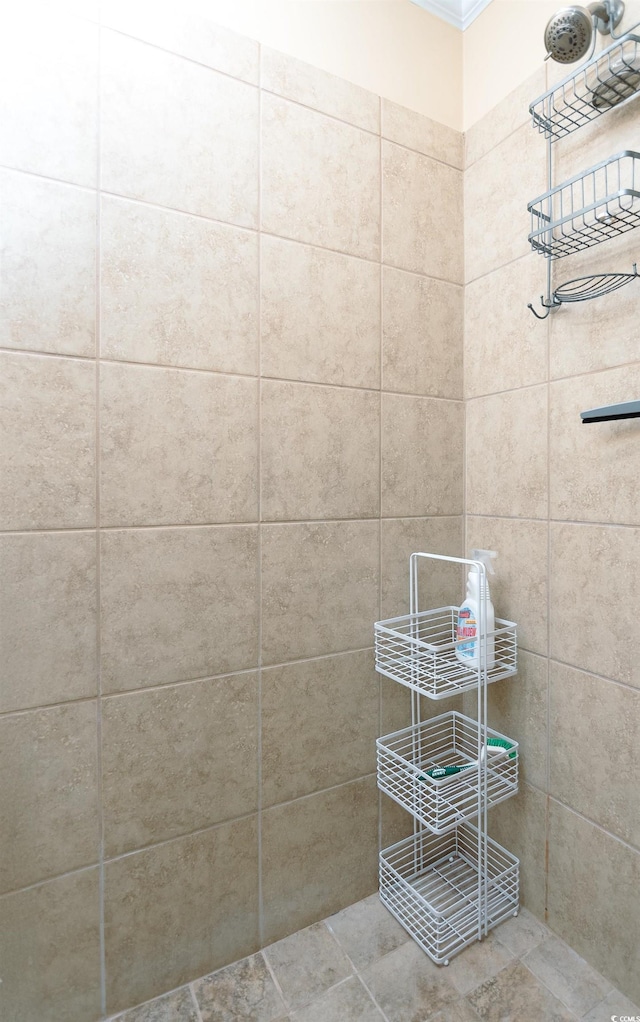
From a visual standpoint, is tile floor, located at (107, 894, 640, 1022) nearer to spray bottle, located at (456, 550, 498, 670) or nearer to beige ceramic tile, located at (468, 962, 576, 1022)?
beige ceramic tile, located at (468, 962, 576, 1022)

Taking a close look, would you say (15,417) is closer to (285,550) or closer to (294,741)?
(285,550)

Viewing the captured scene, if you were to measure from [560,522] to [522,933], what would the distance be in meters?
0.90

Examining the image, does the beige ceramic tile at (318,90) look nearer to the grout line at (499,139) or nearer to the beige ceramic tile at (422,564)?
the grout line at (499,139)

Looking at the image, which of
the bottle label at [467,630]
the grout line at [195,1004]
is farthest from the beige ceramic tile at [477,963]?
the bottle label at [467,630]

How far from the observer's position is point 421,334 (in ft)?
4.21

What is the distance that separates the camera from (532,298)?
1.17 meters

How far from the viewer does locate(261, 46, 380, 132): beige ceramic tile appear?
109cm

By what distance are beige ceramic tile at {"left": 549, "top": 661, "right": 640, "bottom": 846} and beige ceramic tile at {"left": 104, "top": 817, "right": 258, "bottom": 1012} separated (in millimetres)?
672

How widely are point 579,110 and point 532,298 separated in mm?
A: 349

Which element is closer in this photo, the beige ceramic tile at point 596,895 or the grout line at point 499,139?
the beige ceramic tile at point 596,895

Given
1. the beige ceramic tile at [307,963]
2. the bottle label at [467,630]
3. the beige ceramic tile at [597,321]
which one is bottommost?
the beige ceramic tile at [307,963]

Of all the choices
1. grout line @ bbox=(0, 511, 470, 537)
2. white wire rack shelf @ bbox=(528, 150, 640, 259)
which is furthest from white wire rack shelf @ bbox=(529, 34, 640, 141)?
grout line @ bbox=(0, 511, 470, 537)

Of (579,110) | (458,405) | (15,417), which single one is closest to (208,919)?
(15,417)

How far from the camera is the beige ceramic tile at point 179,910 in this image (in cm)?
98
